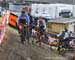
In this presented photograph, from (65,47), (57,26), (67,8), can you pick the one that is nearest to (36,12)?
(67,8)

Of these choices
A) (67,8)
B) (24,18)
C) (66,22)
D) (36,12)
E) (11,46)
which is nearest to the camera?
(11,46)

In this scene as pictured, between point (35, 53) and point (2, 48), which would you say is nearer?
point (2, 48)

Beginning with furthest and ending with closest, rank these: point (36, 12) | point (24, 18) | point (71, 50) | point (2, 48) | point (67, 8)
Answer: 1. point (67, 8)
2. point (36, 12)
3. point (71, 50)
4. point (24, 18)
5. point (2, 48)

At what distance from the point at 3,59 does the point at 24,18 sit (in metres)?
4.35

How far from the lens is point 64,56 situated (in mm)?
15312

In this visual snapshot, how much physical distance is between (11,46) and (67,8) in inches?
1752

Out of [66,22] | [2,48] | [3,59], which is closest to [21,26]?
[2,48]

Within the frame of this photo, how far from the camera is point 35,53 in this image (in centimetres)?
1334

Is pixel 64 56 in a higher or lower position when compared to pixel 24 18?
lower

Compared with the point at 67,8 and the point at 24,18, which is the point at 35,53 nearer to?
the point at 24,18

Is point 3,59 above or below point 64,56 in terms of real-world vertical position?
above

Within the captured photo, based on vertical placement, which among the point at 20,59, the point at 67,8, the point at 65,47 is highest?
the point at 20,59

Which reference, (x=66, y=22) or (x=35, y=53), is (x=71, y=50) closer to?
(x=35, y=53)

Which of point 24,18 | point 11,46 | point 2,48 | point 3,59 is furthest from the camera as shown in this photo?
point 24,18
